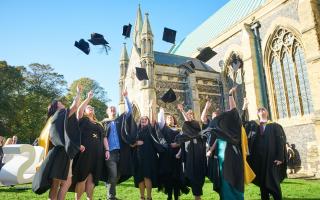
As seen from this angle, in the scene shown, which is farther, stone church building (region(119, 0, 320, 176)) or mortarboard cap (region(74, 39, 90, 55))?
stone church building (region(119, 0, 320, 176))

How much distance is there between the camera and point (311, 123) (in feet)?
43.9

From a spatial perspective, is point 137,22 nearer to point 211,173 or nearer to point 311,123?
point 311,123

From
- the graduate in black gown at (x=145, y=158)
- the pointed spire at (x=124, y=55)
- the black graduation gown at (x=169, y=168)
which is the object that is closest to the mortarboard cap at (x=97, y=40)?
the graduate in black gown at (x=145, y=158)

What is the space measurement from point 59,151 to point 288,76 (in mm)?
14412

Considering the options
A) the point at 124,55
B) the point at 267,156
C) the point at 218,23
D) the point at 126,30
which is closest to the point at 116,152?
the point at 267,156

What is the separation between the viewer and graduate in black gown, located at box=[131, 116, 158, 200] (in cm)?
573

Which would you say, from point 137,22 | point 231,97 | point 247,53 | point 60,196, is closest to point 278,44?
point 247,53

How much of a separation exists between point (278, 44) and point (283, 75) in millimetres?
1973

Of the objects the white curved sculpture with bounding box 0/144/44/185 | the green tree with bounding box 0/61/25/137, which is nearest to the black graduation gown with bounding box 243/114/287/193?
the white curved sculpture with bounding box 0/144/44/185

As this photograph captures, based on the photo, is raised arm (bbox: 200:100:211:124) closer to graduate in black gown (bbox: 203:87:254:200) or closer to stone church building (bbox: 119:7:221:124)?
graduate in black gown (bbox: 203:87:254:200)

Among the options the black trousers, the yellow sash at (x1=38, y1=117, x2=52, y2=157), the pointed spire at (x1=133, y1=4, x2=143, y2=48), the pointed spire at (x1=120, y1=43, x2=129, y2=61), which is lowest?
the black trousers

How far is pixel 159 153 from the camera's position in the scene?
6070 mm

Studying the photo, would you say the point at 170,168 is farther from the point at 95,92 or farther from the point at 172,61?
the point at 95,92

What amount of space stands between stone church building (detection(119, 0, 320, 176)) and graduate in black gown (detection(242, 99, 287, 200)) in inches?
101
